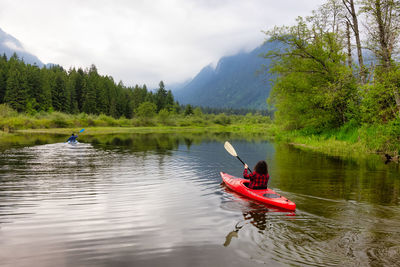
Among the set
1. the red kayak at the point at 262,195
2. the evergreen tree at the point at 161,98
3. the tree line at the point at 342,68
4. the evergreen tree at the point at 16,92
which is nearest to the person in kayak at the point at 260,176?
the red kayak at the point at 262,195

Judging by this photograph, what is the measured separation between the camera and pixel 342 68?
81.8 ft

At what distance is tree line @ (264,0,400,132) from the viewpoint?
19938mm

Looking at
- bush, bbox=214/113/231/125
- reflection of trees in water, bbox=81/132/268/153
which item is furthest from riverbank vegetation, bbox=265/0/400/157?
bush, bbox=214/113/231/125

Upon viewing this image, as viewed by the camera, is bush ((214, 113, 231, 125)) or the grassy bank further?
bush ((214, 113, 231, 125))

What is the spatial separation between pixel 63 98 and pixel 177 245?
10558 centimetres

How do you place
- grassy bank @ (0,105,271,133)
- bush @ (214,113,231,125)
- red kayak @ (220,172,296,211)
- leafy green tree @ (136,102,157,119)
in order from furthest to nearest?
bush @ (214,113,231,125), leafy green tree @ (136,102,157,119), grassy bank @ (0,105,271,133), red kayak @ (220,172,296,211)

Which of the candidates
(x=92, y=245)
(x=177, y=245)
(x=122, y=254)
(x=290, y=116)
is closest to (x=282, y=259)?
(x=177, y=245)

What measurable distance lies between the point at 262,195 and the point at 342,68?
19750 mm

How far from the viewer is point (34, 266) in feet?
17.8

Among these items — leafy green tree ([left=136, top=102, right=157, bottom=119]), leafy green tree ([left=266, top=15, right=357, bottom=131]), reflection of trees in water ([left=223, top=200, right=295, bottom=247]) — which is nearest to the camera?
reflection of trees in water ([left=223, top=200, right=295, bottom=247])

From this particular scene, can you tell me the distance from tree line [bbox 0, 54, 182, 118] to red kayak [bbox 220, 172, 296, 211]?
8807cm

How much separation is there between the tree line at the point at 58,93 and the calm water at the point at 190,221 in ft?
283

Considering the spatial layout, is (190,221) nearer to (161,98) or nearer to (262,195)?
(262,195)

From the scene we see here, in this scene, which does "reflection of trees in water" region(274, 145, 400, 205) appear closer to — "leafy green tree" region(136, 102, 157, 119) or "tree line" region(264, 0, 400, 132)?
"tree line" region(264, 0, 400, 132)
